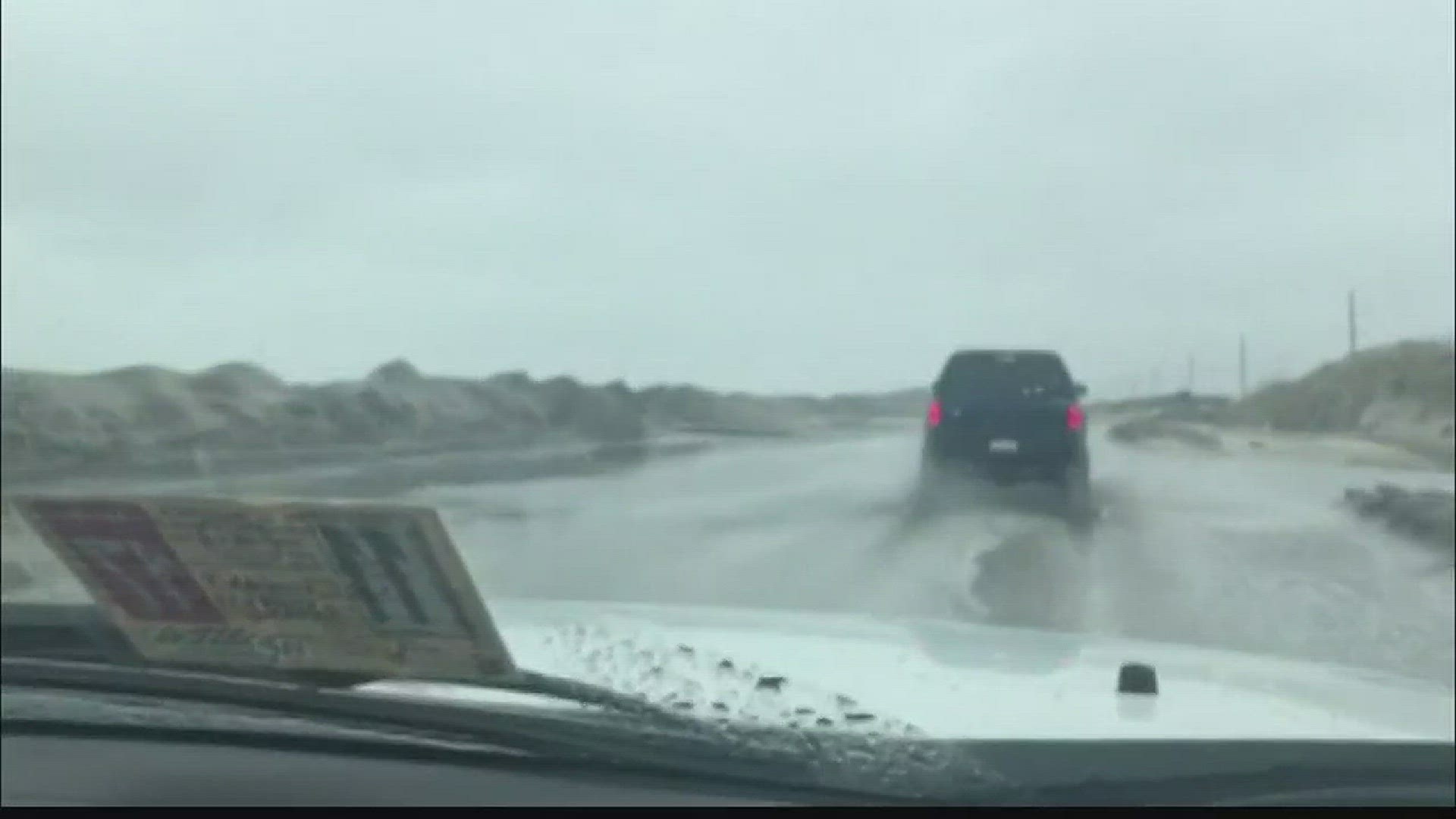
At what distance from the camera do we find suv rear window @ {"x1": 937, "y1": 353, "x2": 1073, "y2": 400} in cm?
1998

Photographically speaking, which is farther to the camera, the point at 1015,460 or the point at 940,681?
the point at 1015,460

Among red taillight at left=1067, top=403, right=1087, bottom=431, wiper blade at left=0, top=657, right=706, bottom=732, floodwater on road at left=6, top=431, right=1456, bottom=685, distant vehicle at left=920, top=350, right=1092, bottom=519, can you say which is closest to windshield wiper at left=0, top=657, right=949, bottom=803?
wiper blade at left=0, top=657, right=706, bottom=732

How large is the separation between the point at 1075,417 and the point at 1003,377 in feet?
2.89

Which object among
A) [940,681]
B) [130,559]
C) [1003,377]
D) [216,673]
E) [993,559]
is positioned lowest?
[993,559]

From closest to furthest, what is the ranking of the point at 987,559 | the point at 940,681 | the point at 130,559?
the point at 130,559 < the point at 940,681 < the point at 987,559

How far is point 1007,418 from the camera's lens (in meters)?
20.2

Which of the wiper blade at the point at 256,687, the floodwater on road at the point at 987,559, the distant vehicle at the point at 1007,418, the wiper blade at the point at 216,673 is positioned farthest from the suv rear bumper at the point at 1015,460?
the wiper blade at the point at 256,687

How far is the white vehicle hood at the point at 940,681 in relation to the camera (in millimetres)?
3869

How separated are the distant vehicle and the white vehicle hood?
13372mm

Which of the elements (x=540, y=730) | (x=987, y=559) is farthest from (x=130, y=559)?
(x=987, y=559)

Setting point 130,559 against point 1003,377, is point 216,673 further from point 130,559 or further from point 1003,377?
point 1003,377

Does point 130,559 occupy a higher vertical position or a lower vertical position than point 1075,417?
higher

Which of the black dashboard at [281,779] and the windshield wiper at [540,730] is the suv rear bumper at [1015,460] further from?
the black dashboard at [281,779]

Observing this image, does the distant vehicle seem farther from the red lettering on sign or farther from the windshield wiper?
the red lettering on sign
